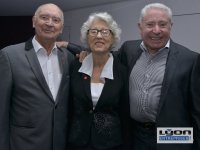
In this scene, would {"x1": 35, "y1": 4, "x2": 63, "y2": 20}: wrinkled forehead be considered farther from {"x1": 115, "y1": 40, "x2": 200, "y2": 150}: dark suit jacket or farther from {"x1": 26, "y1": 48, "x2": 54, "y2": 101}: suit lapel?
{"x1": 115, "y1": 40, "x2": 200, "y2": 150}: dark suit jacket

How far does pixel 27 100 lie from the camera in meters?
1.99

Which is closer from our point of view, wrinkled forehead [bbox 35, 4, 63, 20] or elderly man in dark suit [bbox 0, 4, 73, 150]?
elderly man in dark suit [bbox 0, 4, 73, 150]

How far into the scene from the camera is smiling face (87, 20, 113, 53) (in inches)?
80.8

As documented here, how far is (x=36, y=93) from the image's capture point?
6.51 ft

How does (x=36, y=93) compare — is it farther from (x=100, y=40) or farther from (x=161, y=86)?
(x=161, y=86)

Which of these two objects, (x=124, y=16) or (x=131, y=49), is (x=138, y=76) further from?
(x=124, y=16)

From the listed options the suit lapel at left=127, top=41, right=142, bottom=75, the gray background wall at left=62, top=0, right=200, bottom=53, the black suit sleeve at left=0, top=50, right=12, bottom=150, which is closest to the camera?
the black suit sleeve at left=0, top=50, right=12, bottom=150

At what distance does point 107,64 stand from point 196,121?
721 mm

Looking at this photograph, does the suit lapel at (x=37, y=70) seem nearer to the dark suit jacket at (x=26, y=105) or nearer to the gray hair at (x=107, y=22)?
the dark suit jacket at (x=26, y=105)

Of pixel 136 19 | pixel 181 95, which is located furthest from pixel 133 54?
pixel 136 19

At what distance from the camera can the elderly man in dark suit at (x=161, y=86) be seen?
1.97m

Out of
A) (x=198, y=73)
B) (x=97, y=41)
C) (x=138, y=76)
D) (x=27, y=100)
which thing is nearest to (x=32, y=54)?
(x=27, y=100)

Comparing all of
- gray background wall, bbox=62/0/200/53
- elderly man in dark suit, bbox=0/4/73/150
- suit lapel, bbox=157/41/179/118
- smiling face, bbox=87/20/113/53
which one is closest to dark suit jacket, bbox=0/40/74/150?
elderly man in dark suit, bbox=0/4/73/150

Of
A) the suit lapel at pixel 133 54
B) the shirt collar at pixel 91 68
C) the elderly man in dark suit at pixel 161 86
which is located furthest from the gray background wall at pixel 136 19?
the shirt collar at pixel 91 68
